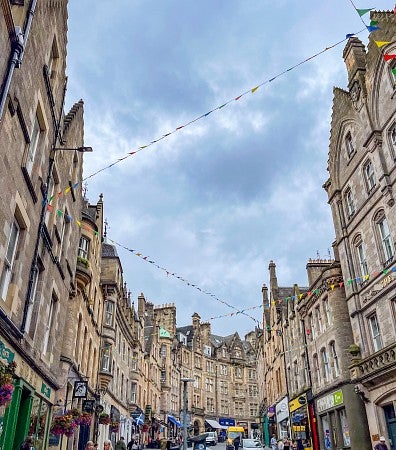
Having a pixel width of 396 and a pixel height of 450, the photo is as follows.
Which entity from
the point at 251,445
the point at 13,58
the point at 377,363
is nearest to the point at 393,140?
the point at 377,363

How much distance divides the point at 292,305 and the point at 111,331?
16.0m

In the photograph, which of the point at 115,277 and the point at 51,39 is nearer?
the point at 51,39

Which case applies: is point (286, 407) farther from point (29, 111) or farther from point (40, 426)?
point (29, 111)

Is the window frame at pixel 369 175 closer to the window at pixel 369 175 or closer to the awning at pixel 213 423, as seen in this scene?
the window at pixel 369 175

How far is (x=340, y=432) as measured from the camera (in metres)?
25.2

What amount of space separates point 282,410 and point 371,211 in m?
26.9

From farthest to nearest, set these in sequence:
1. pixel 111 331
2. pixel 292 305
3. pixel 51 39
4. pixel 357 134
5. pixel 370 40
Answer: pixel 292 305 < pixel 111 331 < pixel 357 134 < pixel 370 40 < pixel 51 39

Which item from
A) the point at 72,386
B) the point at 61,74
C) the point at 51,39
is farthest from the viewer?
the point at 72,386

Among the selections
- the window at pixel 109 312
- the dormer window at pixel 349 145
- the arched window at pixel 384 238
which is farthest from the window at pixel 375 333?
the window at pixel 109 312

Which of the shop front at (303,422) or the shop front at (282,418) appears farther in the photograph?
the shop front at (282,418)

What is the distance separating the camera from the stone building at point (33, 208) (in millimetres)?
10195

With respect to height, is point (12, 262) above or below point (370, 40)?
below

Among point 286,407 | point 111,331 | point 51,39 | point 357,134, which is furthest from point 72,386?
point 286,407

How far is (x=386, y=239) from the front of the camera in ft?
70.2
